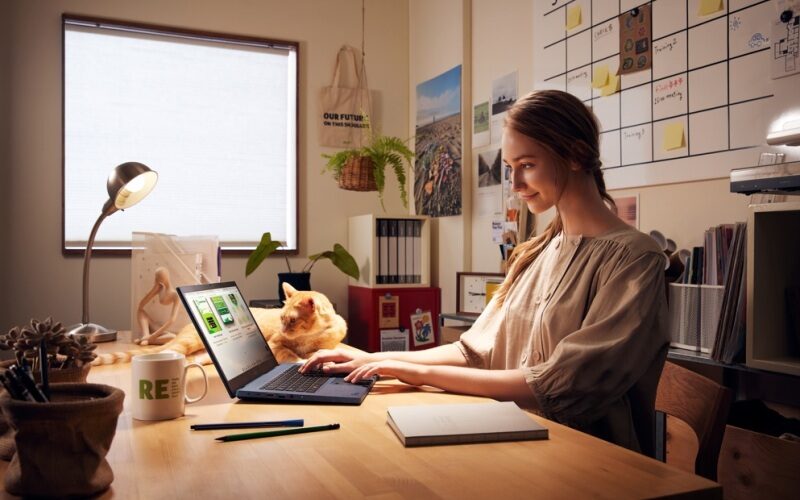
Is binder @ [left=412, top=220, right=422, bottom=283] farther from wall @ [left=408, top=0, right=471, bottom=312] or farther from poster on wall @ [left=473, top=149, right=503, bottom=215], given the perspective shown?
poster on wall @ [left=473, top=149, right=503, bottom=215]

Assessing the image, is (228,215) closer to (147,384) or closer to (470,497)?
(147,384)

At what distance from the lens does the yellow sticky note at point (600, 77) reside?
2264 millimetres

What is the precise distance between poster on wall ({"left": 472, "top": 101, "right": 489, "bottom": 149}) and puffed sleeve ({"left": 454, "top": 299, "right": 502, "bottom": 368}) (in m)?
1.63

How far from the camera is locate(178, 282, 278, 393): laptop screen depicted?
115 cm

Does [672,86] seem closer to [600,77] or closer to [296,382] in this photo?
[600,77]

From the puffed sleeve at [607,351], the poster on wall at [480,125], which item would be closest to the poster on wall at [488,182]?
the poster on wall at [480,125]

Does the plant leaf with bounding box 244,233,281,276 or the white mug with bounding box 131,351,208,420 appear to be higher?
the plant leaf with bounding box 244,233,281,276

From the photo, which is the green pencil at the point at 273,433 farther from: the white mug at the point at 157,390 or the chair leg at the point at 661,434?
the chair leg at the point at 661,434

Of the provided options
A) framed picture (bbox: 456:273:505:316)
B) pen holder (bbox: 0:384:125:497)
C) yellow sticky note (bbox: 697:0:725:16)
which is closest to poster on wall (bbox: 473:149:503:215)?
framed picture (bbox: 456:273:505:316)

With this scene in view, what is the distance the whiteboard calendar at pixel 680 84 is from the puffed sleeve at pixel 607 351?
0.80 m

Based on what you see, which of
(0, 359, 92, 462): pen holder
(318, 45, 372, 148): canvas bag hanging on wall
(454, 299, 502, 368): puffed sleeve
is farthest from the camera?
(318, 45, 372, 148): canvas bag hanging on wall

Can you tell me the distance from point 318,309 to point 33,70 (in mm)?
2223

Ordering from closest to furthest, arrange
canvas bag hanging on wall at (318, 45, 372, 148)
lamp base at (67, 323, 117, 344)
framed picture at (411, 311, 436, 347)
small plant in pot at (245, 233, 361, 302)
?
lamp base at (67, 323, 117, 344)
small plant in pot at (245, 233, 361, 302)
framed picture at (411, 311, 436, 347)
canvas bag hanging on wall at (318, 45, 372, 148)

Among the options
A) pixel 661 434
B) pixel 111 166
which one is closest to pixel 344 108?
pixel 111 166
